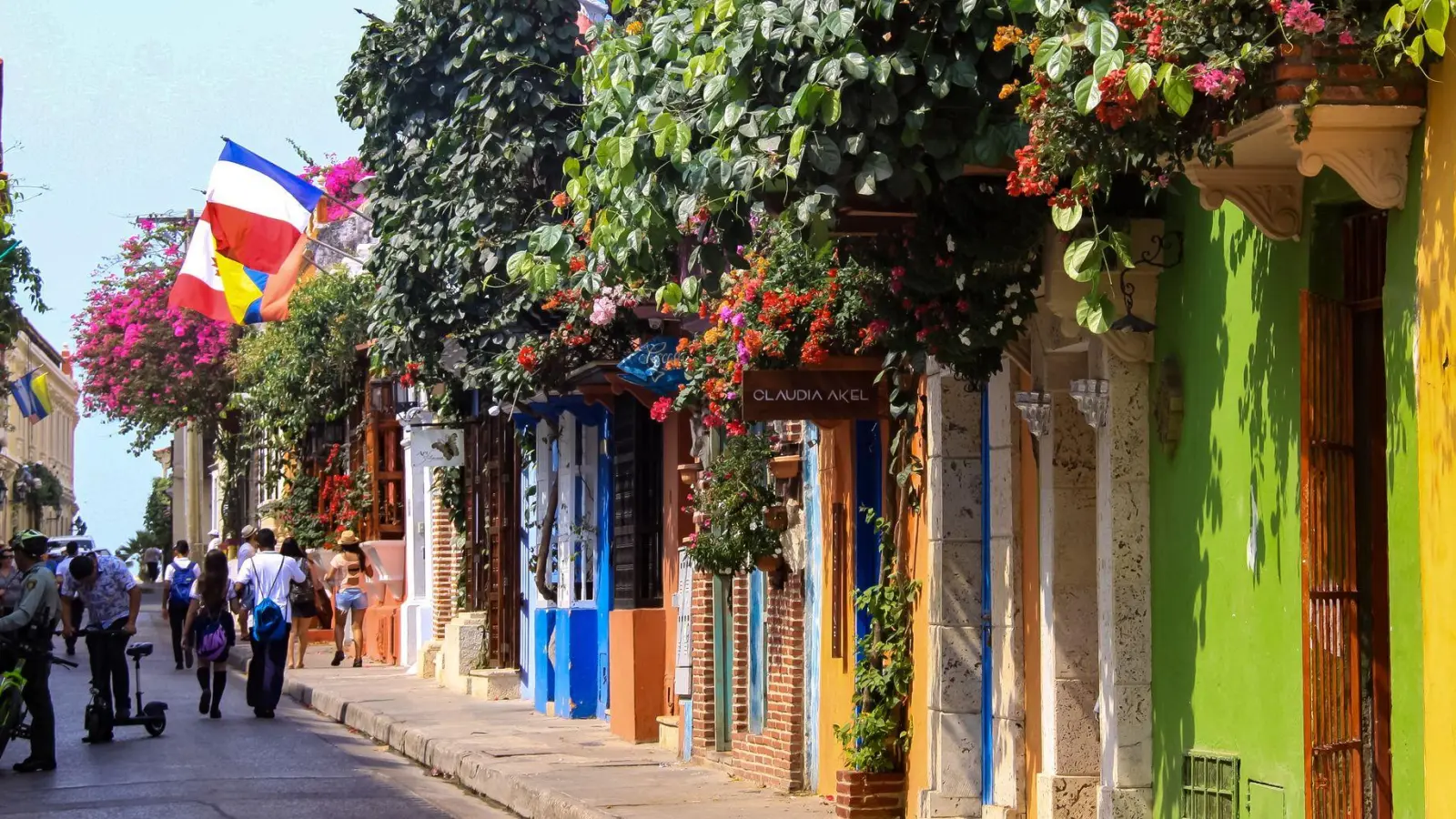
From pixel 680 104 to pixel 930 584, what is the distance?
3.68 meters

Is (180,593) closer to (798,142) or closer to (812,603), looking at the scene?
(812,603)

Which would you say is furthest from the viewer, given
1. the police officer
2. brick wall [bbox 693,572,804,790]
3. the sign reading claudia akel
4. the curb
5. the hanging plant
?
the police officer

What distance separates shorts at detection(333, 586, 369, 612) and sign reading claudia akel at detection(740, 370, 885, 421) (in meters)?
18.5

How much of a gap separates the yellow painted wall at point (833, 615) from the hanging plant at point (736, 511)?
2.17ft

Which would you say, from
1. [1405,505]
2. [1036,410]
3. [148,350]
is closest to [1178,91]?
[1405,505]

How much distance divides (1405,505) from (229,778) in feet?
34.7

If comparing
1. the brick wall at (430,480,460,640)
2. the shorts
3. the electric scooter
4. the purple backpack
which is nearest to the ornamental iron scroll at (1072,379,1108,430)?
the electric scooter

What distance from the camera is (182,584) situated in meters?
28.3

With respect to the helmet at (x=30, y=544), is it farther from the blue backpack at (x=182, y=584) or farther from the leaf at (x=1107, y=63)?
the leaf at (x=1107, y=63)

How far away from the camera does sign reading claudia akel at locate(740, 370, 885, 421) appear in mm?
11469

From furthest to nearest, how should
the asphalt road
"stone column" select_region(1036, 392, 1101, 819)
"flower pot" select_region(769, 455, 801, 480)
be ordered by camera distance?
1. "flower pot" select_region(769, 455, 801, 480)
2. the asphalt road
3. "stone column" select_region(1036, 392, 1101, 819)

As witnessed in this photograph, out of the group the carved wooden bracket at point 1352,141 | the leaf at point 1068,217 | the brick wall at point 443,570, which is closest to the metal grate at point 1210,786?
the leaf at point 1068,217

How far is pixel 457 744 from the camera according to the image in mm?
16719

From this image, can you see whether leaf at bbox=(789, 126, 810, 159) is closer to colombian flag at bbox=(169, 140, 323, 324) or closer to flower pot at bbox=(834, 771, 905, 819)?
flower pot at bbox=(834, 771, 905, 819)
